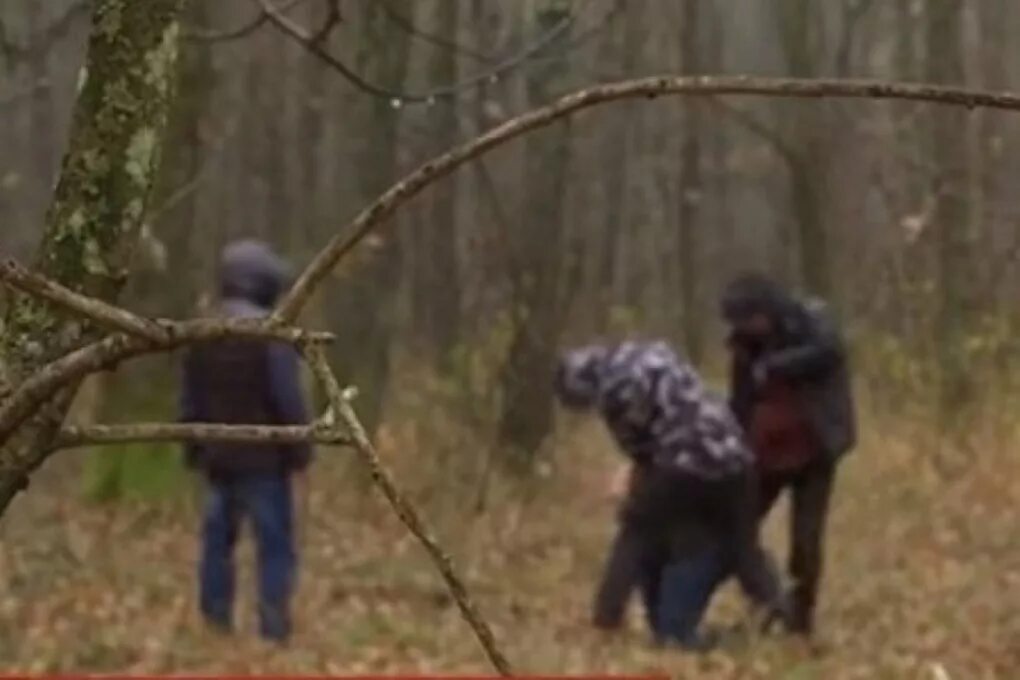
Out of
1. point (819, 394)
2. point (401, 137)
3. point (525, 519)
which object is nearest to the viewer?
point (819, 394)

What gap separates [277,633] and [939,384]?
32.7ft

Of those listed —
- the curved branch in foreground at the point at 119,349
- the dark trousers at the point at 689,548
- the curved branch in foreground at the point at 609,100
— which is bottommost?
the dark trousers at the point at 689,548

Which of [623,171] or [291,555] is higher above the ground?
[623,171]

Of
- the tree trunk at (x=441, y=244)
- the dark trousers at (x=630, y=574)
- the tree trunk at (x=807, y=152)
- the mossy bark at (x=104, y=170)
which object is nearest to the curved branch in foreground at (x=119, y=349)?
the mossy bark at (x=104, y=170)

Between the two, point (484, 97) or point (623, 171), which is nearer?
point (484, 97)

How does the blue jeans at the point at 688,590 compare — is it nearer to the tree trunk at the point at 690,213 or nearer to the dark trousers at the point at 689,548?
the dark trousers at the point at 689,548

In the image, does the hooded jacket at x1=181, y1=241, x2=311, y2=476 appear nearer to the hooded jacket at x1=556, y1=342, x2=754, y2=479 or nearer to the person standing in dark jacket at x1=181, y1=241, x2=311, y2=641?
the person standing in dark jacket at x1=181, y1=241, x2=311, y2=641

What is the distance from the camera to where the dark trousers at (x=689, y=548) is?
9250mm

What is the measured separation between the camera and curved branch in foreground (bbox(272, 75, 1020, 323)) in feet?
5.81

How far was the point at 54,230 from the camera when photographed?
245cm

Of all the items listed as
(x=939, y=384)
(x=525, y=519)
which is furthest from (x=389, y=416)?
(x=939, y=384)

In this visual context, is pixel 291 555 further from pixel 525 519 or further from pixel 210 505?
pixel 525 519

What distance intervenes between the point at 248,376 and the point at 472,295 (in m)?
11.2

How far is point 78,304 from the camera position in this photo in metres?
1.83
